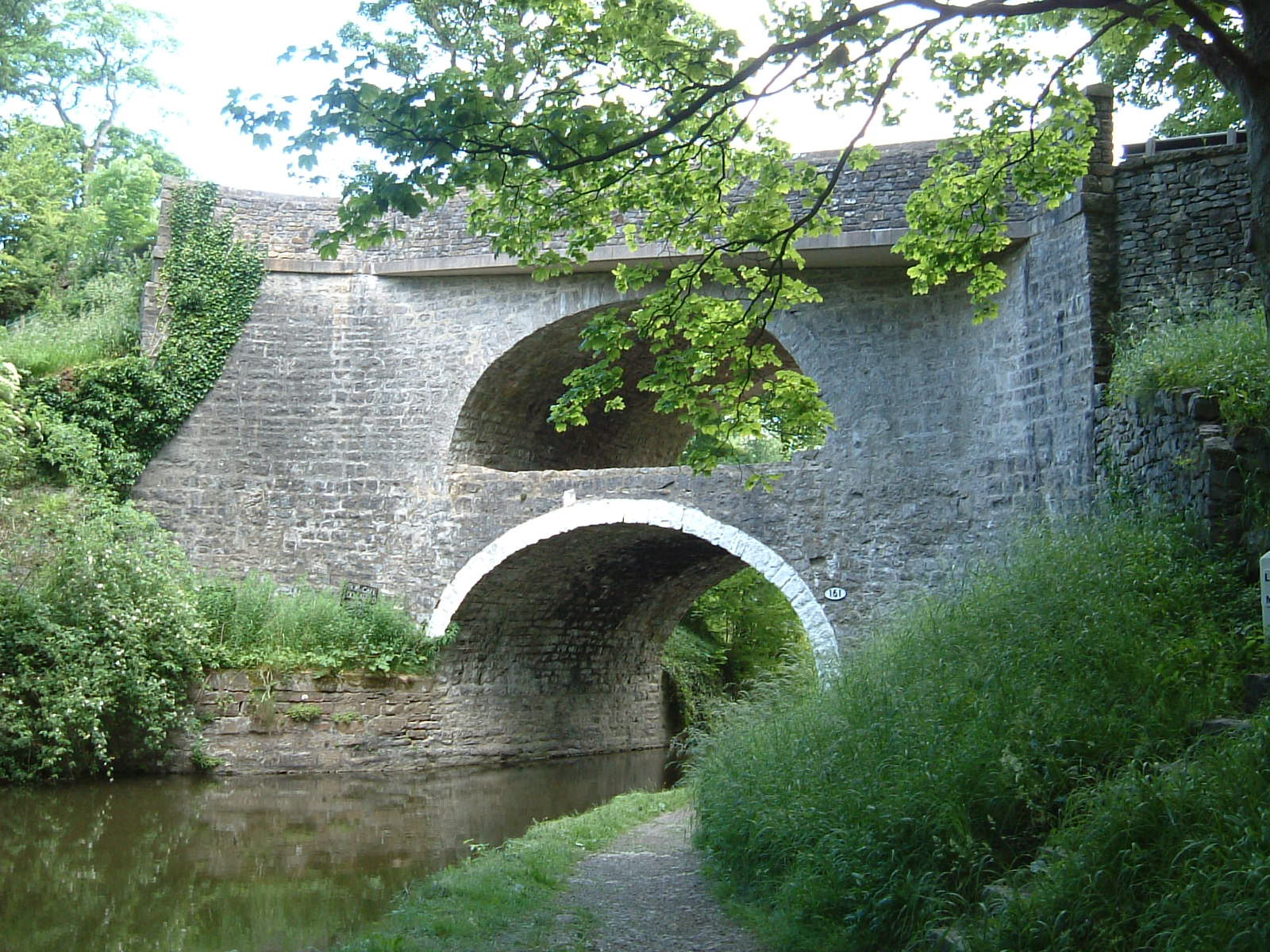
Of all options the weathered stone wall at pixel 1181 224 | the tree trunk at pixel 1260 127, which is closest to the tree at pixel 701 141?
the tree trunk at pixel 1260 127

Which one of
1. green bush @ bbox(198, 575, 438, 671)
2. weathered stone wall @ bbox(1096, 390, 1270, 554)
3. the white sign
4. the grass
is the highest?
weathered stone wall @ bbox(1096, 390, 1270, 554)

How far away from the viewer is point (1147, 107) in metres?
12.1

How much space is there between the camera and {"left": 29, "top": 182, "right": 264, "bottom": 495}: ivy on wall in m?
12.6

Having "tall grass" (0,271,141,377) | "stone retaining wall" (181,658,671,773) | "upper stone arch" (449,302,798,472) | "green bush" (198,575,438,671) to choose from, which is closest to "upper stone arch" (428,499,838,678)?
"green bush" (198,575,438,671)

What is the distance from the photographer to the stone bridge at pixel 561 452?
411 inches

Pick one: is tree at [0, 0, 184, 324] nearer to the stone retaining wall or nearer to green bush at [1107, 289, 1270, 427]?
the stone retaining wall

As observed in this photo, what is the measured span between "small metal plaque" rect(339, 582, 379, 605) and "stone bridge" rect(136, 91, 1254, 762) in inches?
4.7

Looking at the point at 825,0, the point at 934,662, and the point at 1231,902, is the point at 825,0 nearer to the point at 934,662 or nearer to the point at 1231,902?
the point at 934,662

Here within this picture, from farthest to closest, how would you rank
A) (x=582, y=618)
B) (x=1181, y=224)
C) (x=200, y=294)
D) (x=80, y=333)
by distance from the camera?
1. (x=582, y=618)
2. (x=80, y=333)
3. (x=200, y=294)
4. (x=1181, y=224)

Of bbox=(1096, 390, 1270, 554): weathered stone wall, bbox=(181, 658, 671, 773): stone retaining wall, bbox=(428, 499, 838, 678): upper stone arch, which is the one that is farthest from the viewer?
bbox=(181, 658, 671, 773): stone retaining wall

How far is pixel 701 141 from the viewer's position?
Result: 6.55 m

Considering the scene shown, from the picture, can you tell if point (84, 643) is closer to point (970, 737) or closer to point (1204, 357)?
point (970, 737)

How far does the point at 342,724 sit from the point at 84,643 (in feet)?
8.97

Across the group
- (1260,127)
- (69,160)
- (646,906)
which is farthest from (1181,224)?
(69,160)
